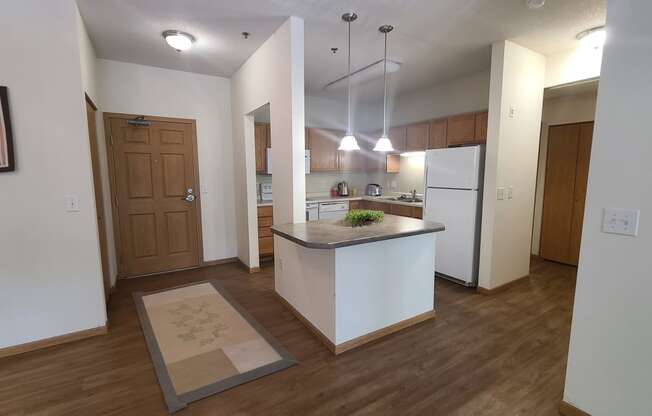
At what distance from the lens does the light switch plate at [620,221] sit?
1444 millimetres

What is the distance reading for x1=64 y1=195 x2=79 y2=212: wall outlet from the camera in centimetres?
237

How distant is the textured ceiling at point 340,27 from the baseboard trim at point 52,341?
2.71 m

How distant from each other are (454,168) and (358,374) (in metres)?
2.56

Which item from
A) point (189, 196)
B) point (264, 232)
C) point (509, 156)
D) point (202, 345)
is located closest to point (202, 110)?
point (189, 196)

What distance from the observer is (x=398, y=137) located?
4.91 metres

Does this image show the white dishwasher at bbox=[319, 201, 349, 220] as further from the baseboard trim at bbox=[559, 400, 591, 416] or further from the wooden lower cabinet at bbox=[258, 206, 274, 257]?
the baseboard trim at bbox=[559, 400, 591, 416]

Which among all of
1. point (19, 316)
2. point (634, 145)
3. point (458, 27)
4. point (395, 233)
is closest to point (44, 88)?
point (19, 316)

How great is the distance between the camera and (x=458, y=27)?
107 inches

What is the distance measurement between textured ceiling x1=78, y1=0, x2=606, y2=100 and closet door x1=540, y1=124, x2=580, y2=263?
1573mm

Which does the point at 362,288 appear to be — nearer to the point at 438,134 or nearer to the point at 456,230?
the point at 456,230

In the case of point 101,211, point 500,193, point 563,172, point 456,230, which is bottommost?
point 456,230

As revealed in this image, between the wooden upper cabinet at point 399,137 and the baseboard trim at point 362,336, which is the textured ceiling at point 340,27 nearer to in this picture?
the wooden upper cabinet at point 399,137

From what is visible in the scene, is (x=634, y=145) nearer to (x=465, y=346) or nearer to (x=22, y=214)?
(x=465, y=346)

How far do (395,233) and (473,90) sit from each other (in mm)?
2958
